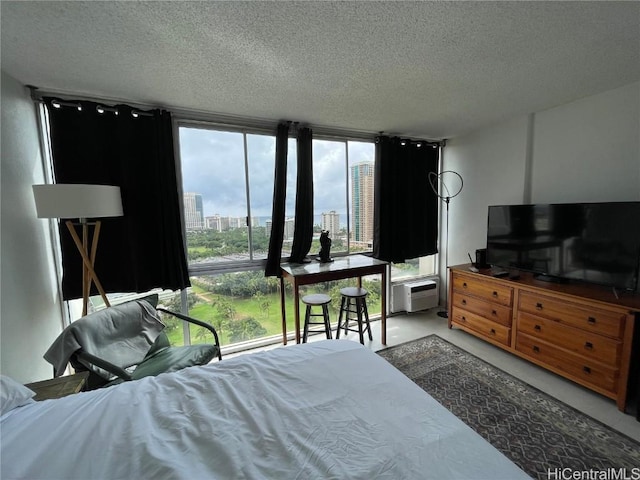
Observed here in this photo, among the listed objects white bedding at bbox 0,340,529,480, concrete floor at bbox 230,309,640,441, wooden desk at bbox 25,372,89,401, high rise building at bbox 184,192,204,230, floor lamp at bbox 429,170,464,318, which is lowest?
concrete floor at bbox 230,309,640,441

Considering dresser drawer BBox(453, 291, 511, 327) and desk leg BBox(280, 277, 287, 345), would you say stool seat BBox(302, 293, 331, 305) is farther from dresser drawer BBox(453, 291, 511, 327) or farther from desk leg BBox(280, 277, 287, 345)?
dresser drawer BBox(453, 291, 511, 327)

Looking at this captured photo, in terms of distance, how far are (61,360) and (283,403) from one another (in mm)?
1434

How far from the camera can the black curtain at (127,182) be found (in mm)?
2150

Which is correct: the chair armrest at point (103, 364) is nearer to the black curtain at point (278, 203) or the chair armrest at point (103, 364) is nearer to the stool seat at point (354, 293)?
the black curtain at point (278, 203)

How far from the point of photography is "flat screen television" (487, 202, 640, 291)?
→ 200 centimetres

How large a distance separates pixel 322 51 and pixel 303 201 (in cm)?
155

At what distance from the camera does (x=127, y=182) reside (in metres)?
2.31

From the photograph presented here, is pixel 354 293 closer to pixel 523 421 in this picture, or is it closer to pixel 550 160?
pixel 523 421

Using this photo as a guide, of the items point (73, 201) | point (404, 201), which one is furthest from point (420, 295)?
point (73, 201)

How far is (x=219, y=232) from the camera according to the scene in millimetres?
2803

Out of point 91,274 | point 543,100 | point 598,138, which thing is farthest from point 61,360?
point 598,138

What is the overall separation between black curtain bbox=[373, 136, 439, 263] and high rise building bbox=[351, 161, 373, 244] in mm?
95

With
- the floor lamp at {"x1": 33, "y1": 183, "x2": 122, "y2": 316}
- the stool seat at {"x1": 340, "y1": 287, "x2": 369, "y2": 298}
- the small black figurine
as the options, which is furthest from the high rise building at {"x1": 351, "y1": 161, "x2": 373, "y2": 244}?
the floor lamp at {"x1": 33, "y1": 183, "x2": 122, "y2": 316}

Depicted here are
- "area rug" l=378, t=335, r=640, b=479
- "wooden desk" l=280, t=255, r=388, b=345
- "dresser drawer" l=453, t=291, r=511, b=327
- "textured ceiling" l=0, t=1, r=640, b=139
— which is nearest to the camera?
"textured ceiling" l=0, t=1, r=640, b=139
